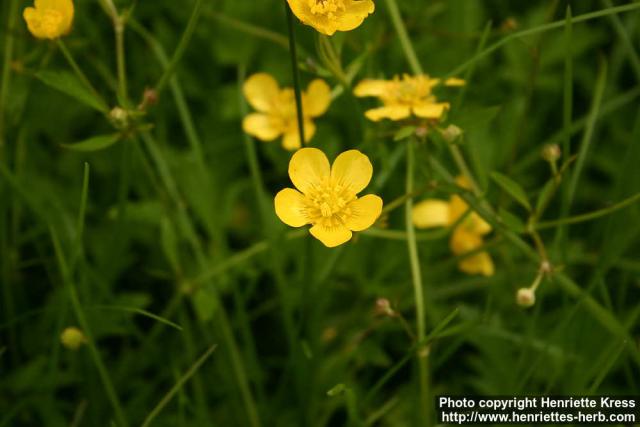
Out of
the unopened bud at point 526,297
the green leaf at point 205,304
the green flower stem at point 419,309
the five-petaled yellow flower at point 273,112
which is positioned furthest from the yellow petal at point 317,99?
the unopened bud at point 526,297

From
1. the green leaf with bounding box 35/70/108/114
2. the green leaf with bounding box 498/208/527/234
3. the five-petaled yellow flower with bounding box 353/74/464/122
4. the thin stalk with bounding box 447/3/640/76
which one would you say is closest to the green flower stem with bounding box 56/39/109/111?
the green leaf with bounding box 35/70/108/114

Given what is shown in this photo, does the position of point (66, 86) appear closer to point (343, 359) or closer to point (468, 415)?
point (343, 359)

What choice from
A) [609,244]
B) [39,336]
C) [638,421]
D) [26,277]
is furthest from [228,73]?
[638,421]

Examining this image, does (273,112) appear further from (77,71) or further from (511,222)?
(511,222)

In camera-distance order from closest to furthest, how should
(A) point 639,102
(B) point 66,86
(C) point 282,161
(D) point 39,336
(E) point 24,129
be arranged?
(B) point 66,86, (D) point 39,336, (E) point 24,129, (C) point 282,161, (A) point 639,102

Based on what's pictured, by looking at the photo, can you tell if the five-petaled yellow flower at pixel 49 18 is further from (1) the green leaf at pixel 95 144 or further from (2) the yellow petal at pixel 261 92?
(2) the yellow petal at pixel 261 92

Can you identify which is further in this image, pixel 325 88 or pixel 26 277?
pixel 26 277

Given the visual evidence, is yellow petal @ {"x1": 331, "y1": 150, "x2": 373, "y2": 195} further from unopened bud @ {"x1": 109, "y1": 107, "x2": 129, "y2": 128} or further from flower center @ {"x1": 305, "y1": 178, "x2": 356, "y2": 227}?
unopened bud @ {"x1": 109, "y1": 107, "x2": 129, "y2": 128}
